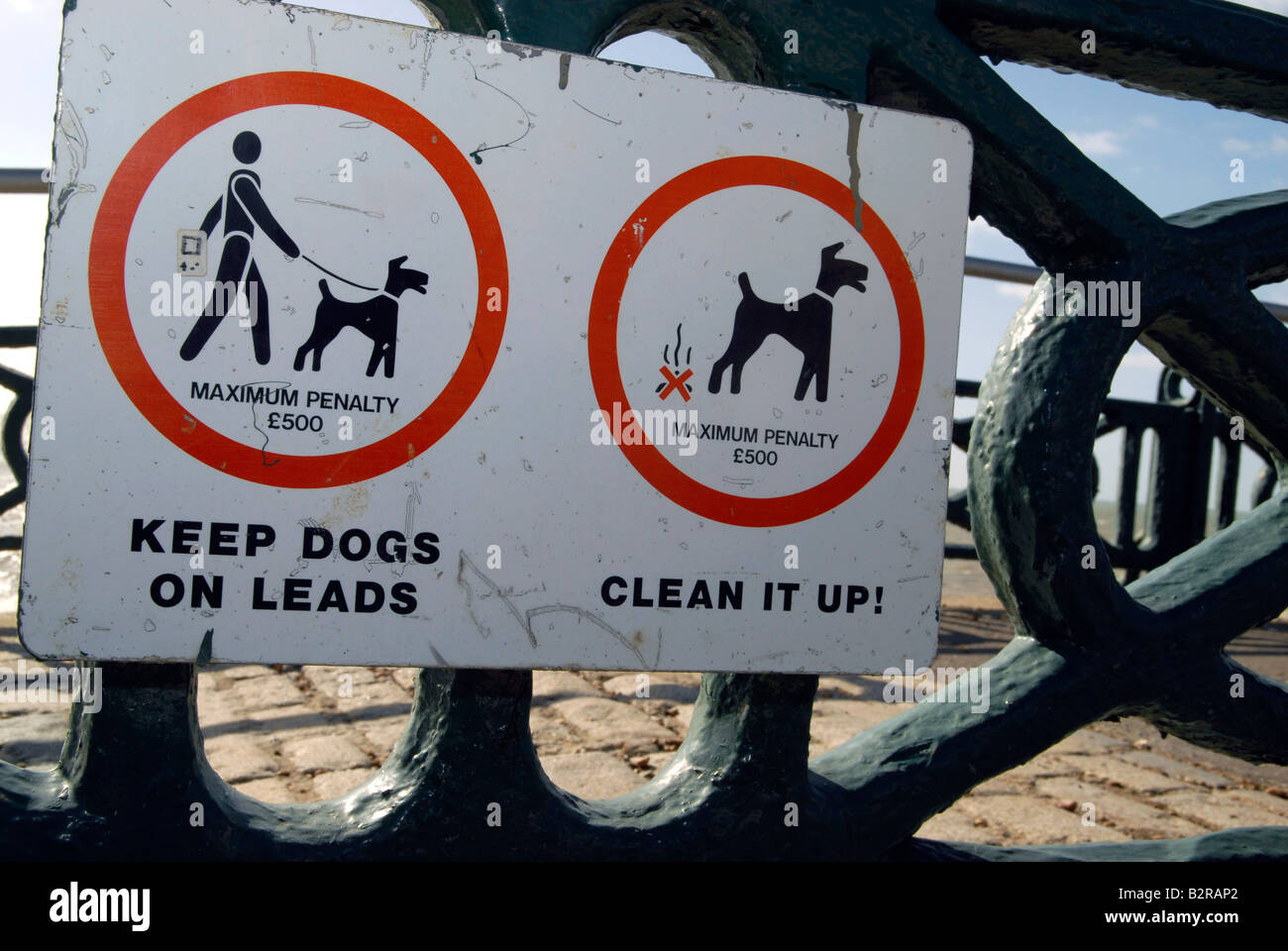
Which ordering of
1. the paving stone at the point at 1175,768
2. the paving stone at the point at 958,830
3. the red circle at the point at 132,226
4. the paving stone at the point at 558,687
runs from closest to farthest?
the red circle at the point at 132,226 < the paving stone at the point at 958,830 < the paving stone at the point at 1175,768 < the paving stone at the point at 558,687

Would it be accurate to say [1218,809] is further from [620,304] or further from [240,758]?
[240,758]

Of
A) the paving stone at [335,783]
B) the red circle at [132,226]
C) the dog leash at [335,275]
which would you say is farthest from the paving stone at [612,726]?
the dog leash at [335,275]

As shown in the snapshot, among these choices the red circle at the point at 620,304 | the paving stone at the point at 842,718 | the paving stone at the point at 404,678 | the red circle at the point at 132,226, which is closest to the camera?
the red circle at the point at 132,226

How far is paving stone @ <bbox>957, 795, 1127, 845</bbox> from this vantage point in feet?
6.72

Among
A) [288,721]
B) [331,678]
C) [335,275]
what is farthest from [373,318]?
[331,678]

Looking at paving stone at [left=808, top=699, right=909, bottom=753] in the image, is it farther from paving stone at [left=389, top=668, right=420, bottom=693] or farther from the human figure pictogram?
the human figure pictogram

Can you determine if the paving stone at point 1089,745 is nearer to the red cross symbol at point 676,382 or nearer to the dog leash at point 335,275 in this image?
the red cross symbol at point 676,382

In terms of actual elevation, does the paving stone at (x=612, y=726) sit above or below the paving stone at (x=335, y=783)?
above

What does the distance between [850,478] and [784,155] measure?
42cm

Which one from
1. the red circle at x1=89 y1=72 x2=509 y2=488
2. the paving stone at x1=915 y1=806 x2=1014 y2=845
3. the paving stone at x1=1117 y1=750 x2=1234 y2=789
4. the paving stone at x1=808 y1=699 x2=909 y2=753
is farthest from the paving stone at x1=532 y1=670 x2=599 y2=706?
the red circle at x1=89 y1=72 x2=509 y2=488

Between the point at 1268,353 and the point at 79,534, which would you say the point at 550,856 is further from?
the point at 1268,353

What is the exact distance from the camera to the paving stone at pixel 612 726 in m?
2.48

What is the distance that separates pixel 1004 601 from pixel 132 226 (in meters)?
1.27

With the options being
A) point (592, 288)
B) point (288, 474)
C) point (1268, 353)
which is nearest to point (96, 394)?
point (288, 474)
